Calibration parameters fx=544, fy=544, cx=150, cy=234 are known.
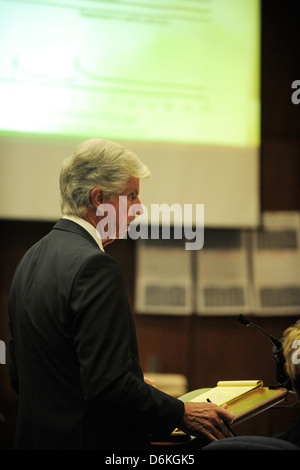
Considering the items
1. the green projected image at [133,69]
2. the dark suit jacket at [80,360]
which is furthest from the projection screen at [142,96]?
the dark suit jacket at [80,360]

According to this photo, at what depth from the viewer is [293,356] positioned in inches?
49.6

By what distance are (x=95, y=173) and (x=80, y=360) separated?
18.7 inches

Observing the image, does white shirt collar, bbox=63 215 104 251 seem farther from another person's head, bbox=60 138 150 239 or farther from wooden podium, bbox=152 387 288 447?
wooden podium, bbox=152 387 288 447

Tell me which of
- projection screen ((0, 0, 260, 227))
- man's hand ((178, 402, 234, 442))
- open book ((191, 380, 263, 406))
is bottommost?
man's hand ((178, 402, 234, 442))

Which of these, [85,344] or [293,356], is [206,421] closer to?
[293,356]

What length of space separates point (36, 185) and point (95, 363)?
1.69 meters

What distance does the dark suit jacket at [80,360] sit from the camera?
46.5 inches

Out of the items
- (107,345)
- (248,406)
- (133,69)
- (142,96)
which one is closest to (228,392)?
(248,406)

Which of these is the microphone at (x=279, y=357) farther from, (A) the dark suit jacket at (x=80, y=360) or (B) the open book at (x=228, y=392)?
(A) the dark suit jacket at (x=80, y=360)

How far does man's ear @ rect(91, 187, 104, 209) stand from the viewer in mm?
1382

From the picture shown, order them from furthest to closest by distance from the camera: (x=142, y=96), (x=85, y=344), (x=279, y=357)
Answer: (x=142, y=96), (x=279, y=357), (x=85, y=344)

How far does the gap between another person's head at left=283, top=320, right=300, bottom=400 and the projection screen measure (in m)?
1.57

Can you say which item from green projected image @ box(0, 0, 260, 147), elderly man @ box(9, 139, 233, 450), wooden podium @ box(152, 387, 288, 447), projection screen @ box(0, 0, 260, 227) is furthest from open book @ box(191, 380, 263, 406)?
green projected image @ box(0, 0, 260, 147)

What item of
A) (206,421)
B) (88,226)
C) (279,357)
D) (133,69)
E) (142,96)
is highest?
(133,69)
